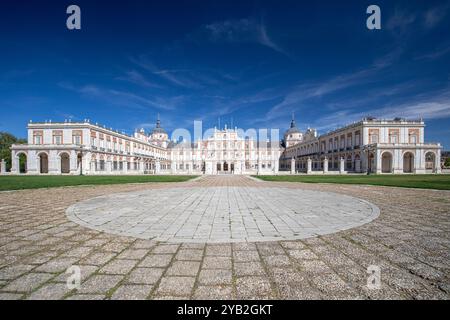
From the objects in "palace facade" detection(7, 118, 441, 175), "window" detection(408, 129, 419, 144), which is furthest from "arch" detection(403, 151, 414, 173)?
"window" detection(408, 129, 419, 144)

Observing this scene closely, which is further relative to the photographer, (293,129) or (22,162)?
(293,129)

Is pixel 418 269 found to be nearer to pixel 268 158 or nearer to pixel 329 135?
pixel 329 135

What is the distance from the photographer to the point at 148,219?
5.32 meters

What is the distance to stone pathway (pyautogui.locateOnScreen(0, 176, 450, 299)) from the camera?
2.22 m

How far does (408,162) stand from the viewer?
45062mm

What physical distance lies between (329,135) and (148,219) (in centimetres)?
6117

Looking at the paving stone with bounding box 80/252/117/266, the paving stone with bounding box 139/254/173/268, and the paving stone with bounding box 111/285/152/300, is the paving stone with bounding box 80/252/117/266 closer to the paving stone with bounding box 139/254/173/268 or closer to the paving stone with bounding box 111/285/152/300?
the paving stone with bounding box 139/254/173/268

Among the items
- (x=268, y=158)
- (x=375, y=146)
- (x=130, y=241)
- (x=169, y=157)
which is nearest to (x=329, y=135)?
(x=375, y=146)

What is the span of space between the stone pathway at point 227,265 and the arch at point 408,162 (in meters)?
50.8

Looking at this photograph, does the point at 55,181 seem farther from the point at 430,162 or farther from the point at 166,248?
the point at 430,162

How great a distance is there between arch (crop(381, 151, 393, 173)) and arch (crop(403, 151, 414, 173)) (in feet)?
8.93

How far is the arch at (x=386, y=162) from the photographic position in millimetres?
44197

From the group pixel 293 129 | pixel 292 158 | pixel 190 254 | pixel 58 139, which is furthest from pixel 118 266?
pixel 293 129

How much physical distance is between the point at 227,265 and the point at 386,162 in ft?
177
